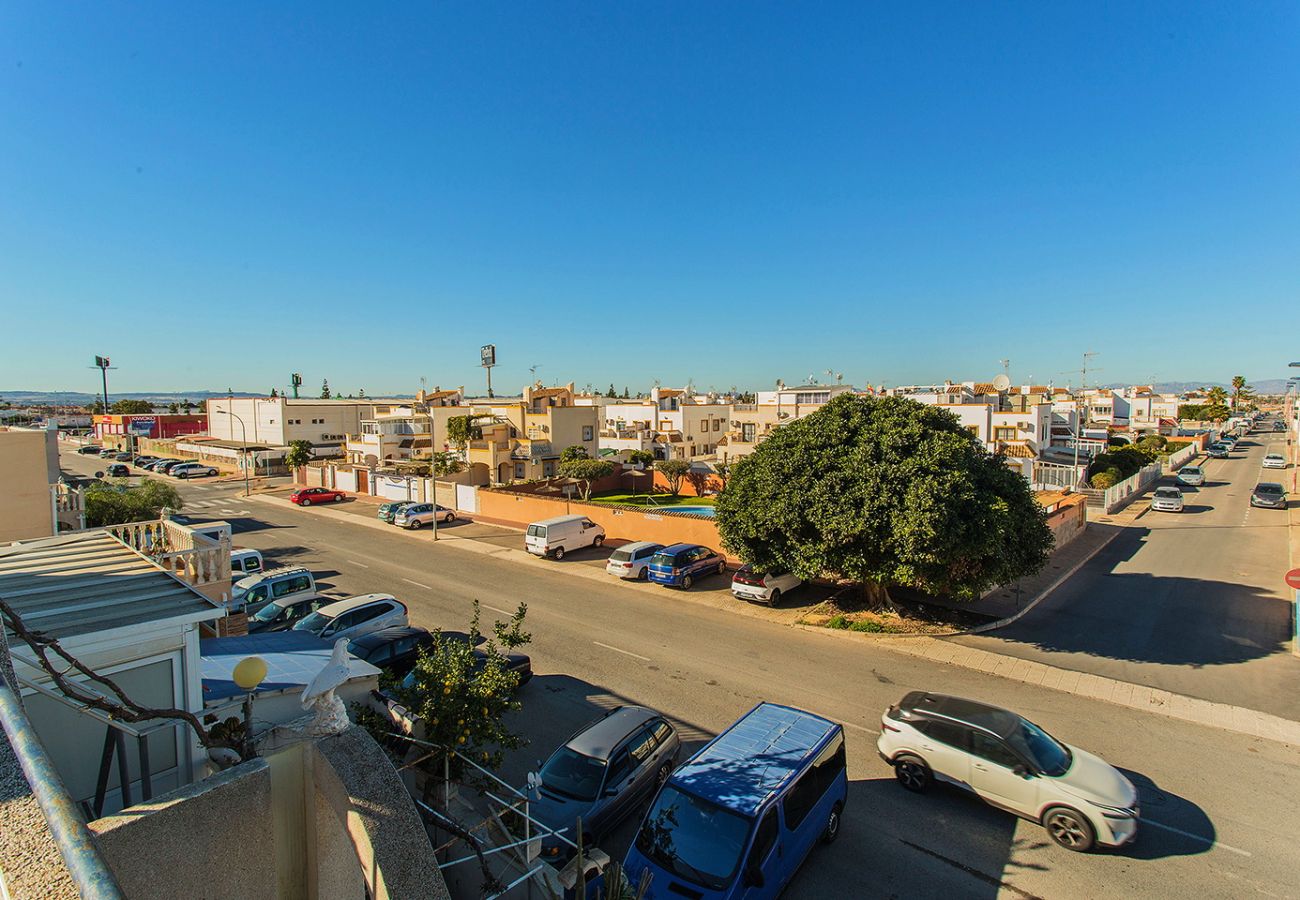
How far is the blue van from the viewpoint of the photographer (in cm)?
707

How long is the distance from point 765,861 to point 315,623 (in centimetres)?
1297

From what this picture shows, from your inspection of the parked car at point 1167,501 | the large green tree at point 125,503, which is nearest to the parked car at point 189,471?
the large green tree at point 125,503

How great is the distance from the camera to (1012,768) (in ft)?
29.2

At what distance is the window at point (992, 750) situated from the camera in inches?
353

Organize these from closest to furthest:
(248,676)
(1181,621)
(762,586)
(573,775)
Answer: (248,676) < (573,775) < (1181,621) < (762,586)

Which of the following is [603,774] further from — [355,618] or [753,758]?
[355,618]

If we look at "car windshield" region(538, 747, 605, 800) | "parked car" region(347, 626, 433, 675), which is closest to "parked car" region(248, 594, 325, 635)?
"parked car" region(347, 626, 433, 675)

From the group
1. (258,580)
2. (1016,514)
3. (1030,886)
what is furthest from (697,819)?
(258,580)

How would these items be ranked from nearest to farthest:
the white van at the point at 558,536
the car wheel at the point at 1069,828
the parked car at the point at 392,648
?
the car wheel at the point at 1069,828 < the parked car at the point at 392,648 < the white van at the point at 558,536

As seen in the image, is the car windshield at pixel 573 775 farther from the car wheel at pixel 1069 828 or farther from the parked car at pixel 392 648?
the car wheel at pixel 1069 828

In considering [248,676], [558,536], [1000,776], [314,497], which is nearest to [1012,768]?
[1000,776]

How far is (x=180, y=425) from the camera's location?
3413 inches

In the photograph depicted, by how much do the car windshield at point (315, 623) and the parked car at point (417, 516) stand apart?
630 inches

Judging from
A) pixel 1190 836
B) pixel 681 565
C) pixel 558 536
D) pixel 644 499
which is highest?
pixel 558 536
